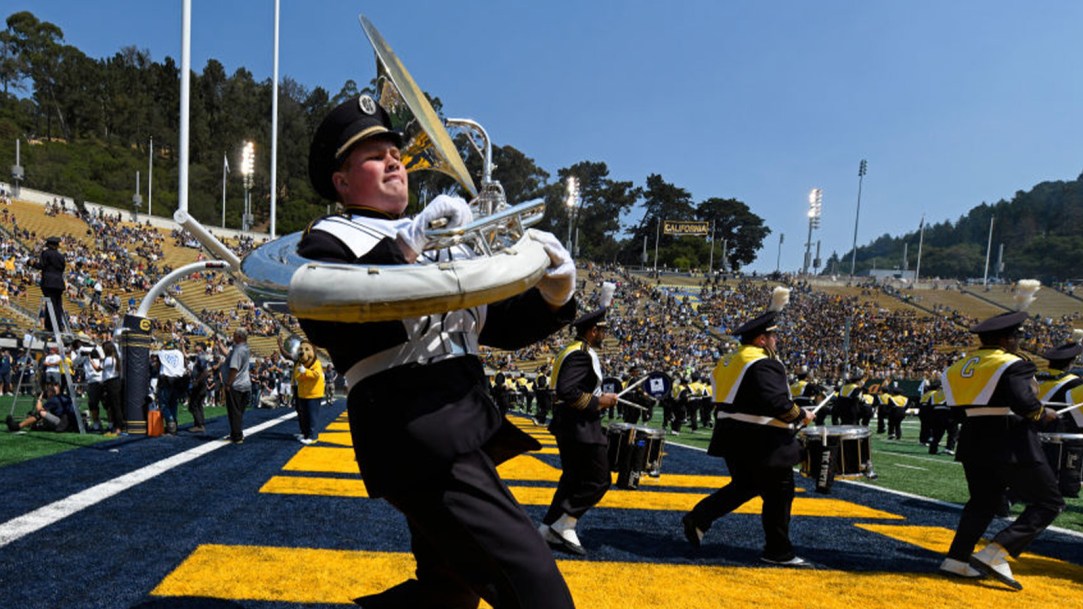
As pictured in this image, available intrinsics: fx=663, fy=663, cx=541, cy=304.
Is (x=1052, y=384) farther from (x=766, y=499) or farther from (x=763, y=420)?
(x=766, y=499)

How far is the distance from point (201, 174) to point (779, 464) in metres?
74.1

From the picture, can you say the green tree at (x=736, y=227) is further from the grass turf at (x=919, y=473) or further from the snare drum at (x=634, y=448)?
the snare drum at (x=634, y=448)

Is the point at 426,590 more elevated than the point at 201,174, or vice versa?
the point at 201,174

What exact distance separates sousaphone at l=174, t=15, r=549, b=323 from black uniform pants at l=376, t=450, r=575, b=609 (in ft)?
1.61

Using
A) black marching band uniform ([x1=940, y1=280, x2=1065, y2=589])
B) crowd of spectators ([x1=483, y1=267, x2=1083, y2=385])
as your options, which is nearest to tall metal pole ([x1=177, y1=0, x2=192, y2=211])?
black marching band uniform ([x1=940, y1=280, x2=1065, y2=589])

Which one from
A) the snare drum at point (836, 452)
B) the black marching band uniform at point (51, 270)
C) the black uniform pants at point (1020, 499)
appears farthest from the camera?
the black marching band uniform at point (51, 270)

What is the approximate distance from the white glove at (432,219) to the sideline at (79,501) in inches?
149

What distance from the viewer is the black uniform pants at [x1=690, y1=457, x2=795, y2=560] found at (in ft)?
15.4

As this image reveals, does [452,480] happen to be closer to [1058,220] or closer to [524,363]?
[524,363]

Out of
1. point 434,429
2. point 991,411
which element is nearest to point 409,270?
point 434,429

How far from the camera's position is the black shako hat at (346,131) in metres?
2.00

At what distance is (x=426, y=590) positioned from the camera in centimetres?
215

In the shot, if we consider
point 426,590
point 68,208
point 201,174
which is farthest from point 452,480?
point 201,174

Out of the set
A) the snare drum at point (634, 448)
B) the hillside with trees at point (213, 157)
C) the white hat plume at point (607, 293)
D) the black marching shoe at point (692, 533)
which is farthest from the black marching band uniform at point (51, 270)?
the hillside with trees at point (213, 157)
